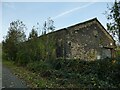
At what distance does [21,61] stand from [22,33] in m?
6.90

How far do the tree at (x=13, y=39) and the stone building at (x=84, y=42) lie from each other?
5374mm

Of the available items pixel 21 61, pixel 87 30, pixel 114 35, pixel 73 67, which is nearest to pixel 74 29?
pixel 87 30

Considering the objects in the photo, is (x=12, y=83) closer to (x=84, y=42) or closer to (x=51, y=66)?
(x=51, y=66)

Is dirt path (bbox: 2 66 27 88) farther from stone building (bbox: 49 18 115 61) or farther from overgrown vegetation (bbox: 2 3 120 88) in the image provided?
stone building (bbox: 49 18 115 61)

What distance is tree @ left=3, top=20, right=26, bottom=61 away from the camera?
32750 millimetres

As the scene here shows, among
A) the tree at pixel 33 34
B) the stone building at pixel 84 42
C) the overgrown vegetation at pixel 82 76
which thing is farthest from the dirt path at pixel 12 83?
the stone building at pixel 84 42

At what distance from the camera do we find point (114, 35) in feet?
55.6

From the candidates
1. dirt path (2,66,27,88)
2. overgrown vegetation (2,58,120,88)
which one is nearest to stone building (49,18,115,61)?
overgrown vegetation (2,58,120,88)

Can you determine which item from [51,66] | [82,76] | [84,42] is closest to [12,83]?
[82,76]

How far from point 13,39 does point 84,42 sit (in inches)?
377

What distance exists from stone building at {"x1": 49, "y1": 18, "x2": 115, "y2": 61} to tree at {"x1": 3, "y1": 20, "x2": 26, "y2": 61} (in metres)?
5.37

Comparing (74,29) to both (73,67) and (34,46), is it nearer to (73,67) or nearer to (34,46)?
(34,46)

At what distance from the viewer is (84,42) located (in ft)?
106

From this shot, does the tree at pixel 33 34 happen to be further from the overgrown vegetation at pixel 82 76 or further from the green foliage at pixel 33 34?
the overgrown vegetation at pixel 82 76
